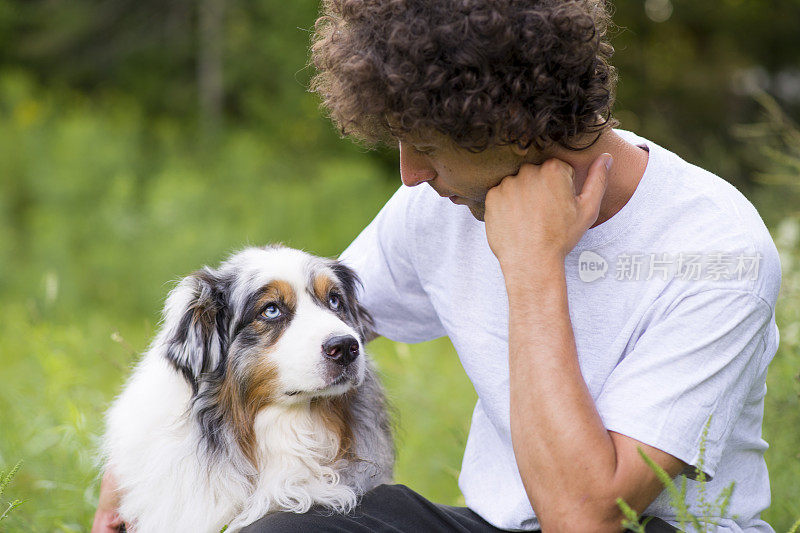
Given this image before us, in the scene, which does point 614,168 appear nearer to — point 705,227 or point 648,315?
point 705,227

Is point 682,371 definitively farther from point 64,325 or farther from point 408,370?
point 64,325

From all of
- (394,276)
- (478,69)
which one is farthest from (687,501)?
(478,69)

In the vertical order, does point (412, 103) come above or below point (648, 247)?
above

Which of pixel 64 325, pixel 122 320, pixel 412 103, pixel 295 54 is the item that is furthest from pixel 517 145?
pixel 295 54

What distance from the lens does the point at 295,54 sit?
1265cm

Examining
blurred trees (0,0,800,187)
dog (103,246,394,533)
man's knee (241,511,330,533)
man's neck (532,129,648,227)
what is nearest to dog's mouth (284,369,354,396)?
dog (103,246,394,533)

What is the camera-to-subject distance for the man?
1825 mm

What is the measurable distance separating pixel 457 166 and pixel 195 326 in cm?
97

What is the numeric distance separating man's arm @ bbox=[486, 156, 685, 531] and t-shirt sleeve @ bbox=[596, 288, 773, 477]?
54 millimetres

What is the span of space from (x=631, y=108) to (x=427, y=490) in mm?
10298

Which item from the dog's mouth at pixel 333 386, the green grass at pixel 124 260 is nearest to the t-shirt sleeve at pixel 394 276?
the green grass at pixel 124 260

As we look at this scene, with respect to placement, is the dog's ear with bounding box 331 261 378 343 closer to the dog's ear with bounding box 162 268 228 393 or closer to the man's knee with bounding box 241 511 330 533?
the dog's ear with bounding box 162 268 228 393

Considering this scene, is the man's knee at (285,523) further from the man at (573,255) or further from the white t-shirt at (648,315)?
the white t-shirt at (648,315)

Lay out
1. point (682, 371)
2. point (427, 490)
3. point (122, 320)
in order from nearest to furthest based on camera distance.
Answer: point (682, 371)
point (427, 490)
point (122, 320)
